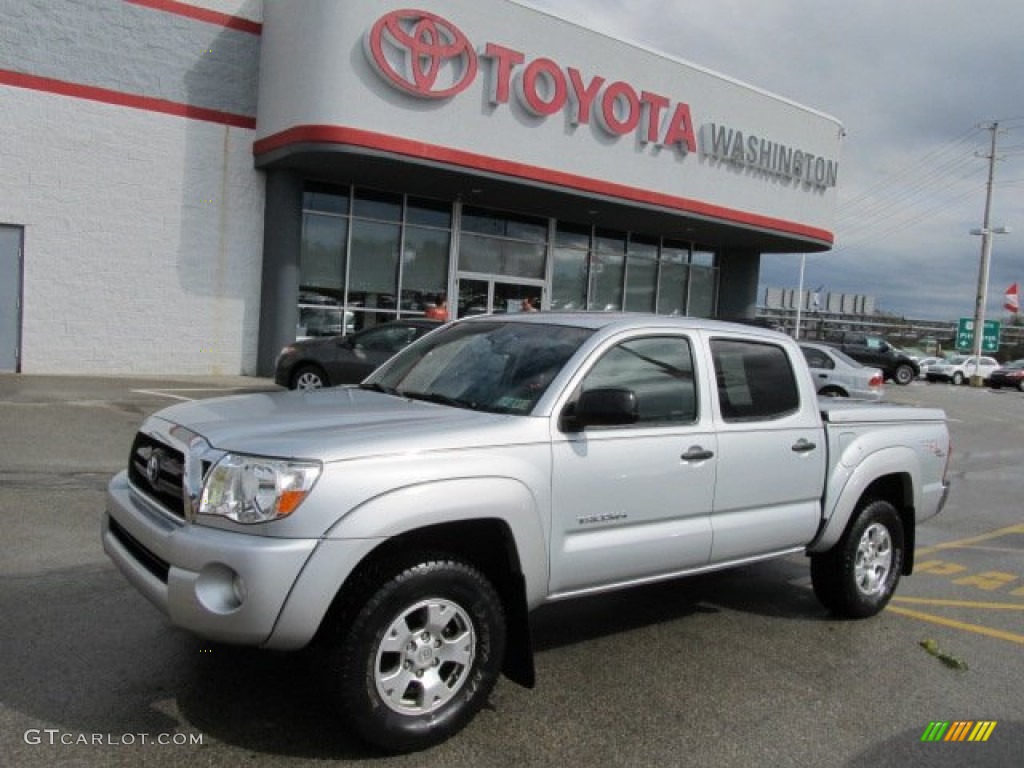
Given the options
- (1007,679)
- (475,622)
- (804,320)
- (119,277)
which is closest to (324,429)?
(475,622)

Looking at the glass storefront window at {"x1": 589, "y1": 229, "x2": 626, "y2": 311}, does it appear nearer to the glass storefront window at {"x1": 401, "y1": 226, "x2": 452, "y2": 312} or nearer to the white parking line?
the glass storefront window at {"x1": 401, "y1": 226, "x2": 452, "y2": 312}

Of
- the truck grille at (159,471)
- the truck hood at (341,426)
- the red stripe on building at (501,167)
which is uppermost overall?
the red stripe on building at (501,167)

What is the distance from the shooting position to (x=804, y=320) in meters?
52.2

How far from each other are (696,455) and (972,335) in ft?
154

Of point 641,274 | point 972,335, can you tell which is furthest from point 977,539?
point 972,335

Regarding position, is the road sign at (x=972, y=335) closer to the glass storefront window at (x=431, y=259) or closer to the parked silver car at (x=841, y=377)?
the glass storefront window at (x=431, y=259)

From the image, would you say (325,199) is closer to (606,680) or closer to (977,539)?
(977,539)

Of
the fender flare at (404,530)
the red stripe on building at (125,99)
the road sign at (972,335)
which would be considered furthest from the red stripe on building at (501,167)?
the road sign at (972,335)

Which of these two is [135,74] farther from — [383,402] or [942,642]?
[942,642]

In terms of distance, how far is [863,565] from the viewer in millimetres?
5395

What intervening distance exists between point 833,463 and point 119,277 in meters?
14.2

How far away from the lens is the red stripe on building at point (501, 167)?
15375 mm

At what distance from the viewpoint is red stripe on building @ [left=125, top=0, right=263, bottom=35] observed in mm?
15773

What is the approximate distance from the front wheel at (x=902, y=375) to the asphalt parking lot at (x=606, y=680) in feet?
95.9
